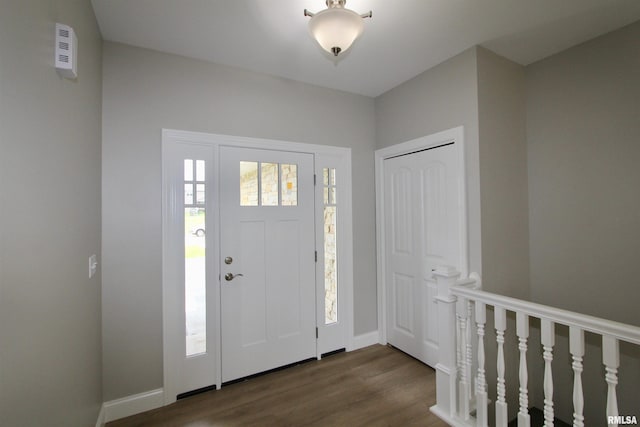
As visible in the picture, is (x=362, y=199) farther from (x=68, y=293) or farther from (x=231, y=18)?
(x=68, y=293)

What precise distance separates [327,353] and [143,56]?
9.93ft

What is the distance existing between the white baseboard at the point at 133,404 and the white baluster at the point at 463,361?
216 cm

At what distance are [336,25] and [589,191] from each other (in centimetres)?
227

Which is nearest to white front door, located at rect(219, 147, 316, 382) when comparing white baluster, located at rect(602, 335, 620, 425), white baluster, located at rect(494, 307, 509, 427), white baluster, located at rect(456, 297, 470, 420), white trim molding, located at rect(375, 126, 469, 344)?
white trim molding, located at rect(375, 126, 469, 344)

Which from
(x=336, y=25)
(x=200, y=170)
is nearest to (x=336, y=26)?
(x=336, y=25)

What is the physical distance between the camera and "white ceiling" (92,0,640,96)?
5.76 feet

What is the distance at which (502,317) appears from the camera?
1.68 m

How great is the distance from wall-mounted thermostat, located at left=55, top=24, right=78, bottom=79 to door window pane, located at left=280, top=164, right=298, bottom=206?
1623 mm

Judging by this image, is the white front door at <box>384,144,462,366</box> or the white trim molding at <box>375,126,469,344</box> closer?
the white trim molding at <box>375,126,469,344</box>

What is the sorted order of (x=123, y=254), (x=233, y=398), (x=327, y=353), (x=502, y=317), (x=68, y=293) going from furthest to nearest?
(x=327, y=353) → (x=233, y=398) → (x=123, y=254) → (x=502, y=317) → (x=68, y=293)

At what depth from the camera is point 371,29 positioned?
6.50 feet

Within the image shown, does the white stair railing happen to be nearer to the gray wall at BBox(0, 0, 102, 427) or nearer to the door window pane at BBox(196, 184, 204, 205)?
the door window pane at BBox(196, 184, 204, 205)

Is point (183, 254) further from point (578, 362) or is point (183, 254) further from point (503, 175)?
point (503, 175)

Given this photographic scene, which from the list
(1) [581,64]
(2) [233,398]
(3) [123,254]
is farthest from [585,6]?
(2) [233,398]
